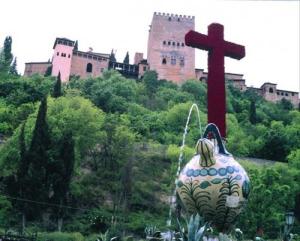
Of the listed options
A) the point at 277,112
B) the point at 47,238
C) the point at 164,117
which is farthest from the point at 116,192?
the point at 277,112

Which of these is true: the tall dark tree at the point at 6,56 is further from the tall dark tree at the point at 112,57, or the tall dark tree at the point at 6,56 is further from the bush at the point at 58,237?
the bush at the point at 58,237

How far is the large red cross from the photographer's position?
15.5 m

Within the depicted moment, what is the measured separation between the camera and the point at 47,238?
71.0 feet

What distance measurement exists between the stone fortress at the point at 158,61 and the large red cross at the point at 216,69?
55.5 meters

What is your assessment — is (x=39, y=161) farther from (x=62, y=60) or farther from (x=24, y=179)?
(x=62, y=60)

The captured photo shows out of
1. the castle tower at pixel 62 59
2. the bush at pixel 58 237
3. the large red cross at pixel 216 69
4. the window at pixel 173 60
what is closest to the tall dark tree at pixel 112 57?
the castle tower at pixel 62 59

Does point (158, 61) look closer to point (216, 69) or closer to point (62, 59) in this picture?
point (62, 59)

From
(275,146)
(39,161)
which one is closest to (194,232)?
(39,161)

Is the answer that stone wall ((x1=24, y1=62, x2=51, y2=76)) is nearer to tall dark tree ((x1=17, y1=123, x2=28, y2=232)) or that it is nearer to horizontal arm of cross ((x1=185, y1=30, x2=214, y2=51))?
tall dark tree ((x1=17, y1=123, x2=28, y2=232))

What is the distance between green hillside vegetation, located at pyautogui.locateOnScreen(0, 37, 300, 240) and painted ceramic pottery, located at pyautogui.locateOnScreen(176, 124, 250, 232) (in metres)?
10.8

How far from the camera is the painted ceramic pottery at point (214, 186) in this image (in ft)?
42.0

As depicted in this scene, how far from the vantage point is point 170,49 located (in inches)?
3024

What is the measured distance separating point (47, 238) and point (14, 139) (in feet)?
39.3

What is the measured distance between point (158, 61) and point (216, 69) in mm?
60535
